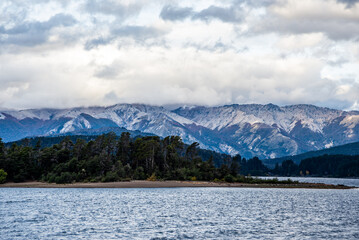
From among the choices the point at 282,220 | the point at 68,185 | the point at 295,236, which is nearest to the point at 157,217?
the point at 282,220

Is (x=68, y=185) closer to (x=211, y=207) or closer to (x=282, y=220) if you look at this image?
(x=211, y=207)

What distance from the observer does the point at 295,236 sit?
7444 centimetres

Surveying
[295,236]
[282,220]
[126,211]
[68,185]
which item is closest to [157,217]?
[126,211]

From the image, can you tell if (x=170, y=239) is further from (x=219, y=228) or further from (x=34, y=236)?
(x=34, y=236)

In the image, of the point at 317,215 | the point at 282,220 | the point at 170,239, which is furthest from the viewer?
the point at 317,215

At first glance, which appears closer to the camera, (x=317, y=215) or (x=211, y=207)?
(x=317, y=215)

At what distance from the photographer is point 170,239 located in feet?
232

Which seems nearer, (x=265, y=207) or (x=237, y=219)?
(x=237, y=219)

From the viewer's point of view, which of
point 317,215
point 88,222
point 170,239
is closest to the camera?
point 170,239

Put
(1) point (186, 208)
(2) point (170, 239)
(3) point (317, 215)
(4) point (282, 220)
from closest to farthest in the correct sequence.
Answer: (2) point (170, 239)
(4) point (282, 220)
(3) point (317, 215)
(1) point (186, 208)

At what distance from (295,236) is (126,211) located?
46044mm

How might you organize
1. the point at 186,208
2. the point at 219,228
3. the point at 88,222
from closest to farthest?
the point at 219,228, the point at 88,222, the point at 186,208

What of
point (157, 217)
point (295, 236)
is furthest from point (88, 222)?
point (295, 236)

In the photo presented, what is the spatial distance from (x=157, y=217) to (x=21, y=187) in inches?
4764
